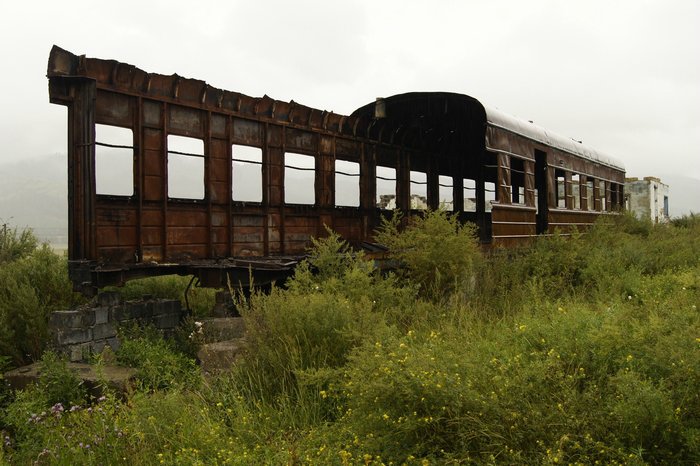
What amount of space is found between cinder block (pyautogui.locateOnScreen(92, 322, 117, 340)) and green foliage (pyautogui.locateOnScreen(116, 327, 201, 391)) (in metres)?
0.14

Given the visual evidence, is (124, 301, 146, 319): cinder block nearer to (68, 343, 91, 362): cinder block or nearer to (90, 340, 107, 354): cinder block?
(90, 340, 107, 354): cinder block

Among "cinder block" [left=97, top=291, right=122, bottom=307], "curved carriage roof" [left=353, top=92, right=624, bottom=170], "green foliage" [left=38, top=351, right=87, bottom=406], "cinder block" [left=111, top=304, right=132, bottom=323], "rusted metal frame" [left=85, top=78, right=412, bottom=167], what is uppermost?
"curved carriage roof" [left=353, top=92, right=624, bottom=170]

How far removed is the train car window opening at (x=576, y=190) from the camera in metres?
15.8

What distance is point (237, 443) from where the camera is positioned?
12.9 ft

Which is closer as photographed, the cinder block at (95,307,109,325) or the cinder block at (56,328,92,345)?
the cinder block at (56,328,92,345)

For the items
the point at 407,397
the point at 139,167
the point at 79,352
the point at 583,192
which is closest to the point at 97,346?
the point at 79,352

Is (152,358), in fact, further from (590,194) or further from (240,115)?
(590,194)

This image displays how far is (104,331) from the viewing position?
27.1ft

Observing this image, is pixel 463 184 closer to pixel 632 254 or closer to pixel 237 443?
pixel 632 254

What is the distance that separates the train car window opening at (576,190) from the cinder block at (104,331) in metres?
12.7

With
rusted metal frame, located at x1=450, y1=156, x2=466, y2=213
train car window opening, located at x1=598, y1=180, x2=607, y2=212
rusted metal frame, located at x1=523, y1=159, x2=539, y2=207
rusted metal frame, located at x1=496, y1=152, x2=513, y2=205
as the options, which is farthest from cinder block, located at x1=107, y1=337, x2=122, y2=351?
train car window opening, located at x1=598, y1=180, x2=607, y2=212

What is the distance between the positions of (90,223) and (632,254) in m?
9.84

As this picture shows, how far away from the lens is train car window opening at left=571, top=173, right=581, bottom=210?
15791 mm

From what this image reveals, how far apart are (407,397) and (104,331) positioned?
20.6 feet
